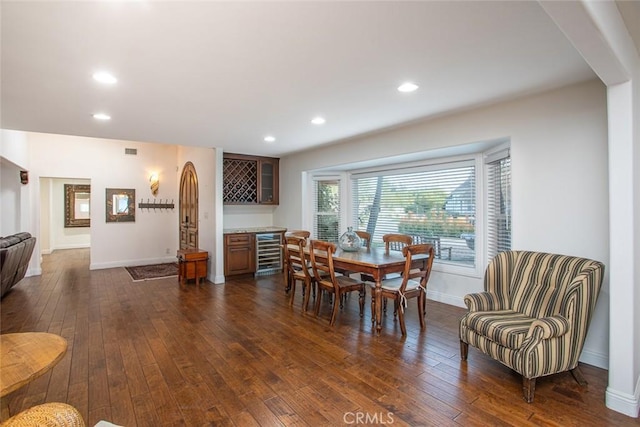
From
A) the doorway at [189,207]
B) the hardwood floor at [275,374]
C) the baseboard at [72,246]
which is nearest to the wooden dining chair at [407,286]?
the hardwood floor at [275,374]

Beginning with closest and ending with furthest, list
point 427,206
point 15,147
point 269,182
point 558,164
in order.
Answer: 1. point 558,164
2. point 427,206
3. point 15,147
4. point 269,182

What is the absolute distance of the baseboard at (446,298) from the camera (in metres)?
4.24

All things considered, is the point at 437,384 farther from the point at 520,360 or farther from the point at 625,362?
the point at 625,362

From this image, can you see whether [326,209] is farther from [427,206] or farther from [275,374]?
[275,374]

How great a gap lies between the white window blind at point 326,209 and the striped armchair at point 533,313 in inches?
134

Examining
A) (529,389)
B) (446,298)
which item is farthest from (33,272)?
(529,389)

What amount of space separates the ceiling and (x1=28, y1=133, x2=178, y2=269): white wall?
3.35 meters

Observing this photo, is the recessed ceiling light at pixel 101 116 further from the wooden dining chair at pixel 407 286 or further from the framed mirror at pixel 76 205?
the framed mirror at pixel 76 205

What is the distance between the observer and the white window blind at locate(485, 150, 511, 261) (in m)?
3.68

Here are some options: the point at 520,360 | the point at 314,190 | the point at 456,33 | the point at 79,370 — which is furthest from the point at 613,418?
the point at 314,190

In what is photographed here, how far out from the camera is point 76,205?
1020cm

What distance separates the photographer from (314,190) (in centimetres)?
628

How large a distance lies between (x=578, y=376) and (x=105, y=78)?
170 inches

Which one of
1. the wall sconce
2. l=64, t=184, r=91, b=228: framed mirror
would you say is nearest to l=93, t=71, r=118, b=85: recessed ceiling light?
the wall sconce
